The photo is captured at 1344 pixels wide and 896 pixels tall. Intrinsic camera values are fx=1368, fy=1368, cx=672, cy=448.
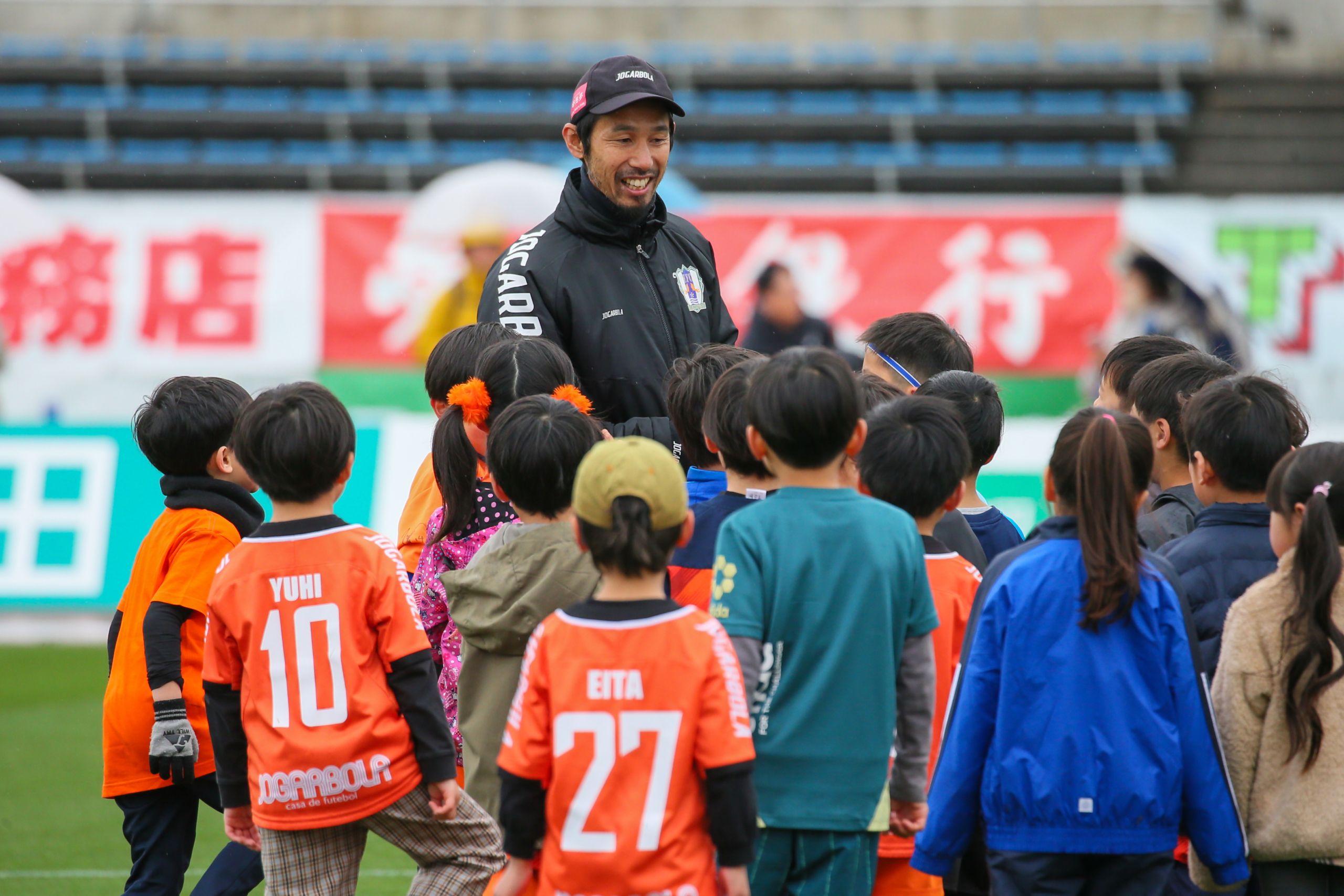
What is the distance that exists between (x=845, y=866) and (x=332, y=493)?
1288 millimetres

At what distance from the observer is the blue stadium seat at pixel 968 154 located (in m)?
14.1

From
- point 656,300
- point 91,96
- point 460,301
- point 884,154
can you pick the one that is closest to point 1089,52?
point 884,154

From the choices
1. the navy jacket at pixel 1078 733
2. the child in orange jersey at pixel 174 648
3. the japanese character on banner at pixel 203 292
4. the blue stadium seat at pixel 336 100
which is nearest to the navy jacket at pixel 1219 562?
the navy jacket at pixel 1078 733

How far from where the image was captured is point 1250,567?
113 inches

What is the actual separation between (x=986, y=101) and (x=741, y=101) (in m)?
2.63

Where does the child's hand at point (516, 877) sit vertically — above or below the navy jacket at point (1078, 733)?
below

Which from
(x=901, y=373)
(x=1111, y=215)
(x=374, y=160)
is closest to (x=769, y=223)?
(x=1111, y=215)

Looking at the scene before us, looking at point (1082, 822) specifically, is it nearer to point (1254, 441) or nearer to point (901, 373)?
point (1254, 441)

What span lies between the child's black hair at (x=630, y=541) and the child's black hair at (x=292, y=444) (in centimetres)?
79

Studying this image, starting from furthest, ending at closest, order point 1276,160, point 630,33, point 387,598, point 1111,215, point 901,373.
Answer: point 630,33, point 1276,160, point 1111,215, point 901,373, point 387,598

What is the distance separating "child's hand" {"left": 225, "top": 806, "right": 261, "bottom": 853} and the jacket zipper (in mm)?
1592

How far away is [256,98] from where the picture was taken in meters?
14.7

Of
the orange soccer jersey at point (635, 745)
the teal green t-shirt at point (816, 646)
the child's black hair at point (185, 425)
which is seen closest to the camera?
the orange soccer jersey at point (635, 745)

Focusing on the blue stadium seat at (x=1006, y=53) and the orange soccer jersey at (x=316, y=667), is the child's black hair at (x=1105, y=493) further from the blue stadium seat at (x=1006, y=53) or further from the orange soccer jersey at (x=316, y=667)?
the blue stadium seat at (x=1006, y=53)
